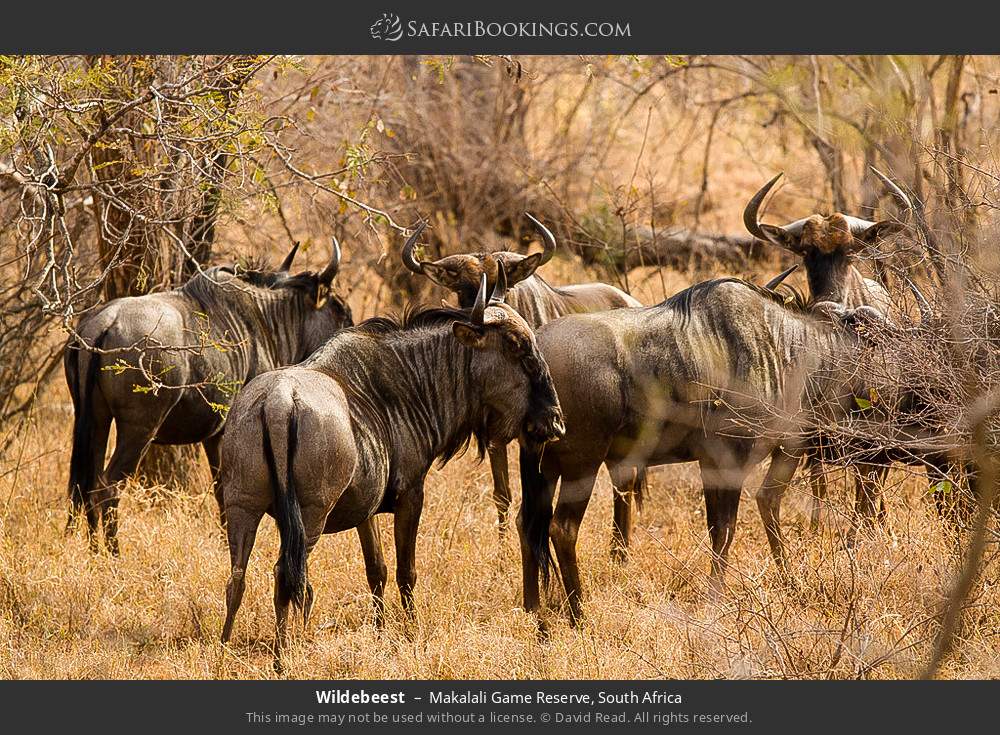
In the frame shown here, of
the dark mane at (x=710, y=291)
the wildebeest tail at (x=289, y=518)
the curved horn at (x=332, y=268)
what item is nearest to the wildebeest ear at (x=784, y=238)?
the dark mane at (x=710, y=291)

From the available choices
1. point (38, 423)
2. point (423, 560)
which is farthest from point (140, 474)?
point (423, 560)

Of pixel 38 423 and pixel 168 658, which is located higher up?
pixel 38 423

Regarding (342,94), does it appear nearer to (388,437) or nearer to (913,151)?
(388,437)

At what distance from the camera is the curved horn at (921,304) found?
4902 mm

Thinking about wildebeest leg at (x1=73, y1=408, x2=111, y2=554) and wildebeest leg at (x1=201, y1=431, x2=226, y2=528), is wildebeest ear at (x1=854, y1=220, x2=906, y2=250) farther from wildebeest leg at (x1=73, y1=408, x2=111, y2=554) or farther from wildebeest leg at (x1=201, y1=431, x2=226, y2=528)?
wildebeest leg at (x1=73, y1=408, x2=111, y2=554)

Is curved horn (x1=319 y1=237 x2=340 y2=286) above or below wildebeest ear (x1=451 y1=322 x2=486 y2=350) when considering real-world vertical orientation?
above

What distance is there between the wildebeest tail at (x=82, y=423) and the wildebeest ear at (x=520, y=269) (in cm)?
243

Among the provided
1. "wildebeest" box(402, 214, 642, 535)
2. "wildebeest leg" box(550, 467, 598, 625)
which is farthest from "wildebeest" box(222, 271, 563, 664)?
"wildebeest" box(402, 214, 642, 535)

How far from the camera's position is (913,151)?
405cm

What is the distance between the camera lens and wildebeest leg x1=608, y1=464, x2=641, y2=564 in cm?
662

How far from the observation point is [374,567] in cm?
566

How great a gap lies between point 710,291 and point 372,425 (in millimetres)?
1923

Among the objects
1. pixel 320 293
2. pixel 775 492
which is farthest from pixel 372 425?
pixel 775 492
